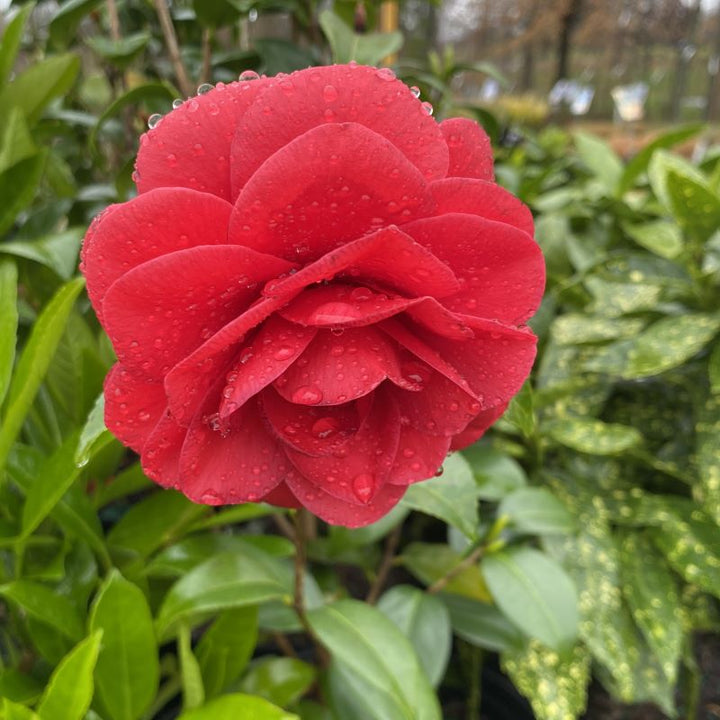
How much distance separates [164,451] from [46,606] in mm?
288

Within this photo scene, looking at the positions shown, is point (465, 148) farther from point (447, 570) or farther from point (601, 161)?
point (601, 161)

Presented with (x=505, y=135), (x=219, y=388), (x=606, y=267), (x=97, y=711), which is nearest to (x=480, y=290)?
(x=219, y=388)

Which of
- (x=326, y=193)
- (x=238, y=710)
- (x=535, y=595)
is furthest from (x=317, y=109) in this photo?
(x=535, y=595)

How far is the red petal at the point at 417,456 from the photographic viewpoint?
0.42 metres

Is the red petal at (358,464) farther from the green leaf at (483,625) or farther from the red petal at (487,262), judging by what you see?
the green leaf at (483,625)

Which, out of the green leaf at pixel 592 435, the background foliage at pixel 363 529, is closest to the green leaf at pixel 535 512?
the background foliage at pixel 363 529

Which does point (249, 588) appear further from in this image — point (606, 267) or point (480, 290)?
point (606, 267)

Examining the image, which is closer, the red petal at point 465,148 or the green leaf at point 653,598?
the red petal at point 465,148

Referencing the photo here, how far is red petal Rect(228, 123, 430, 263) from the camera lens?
1.15 ft

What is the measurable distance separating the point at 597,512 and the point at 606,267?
1.41 ft

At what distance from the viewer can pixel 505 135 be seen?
230 centimetres

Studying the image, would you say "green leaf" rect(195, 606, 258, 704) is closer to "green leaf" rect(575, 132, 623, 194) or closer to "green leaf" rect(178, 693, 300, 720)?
"green leaf" rect(178, 693, 300, 720)

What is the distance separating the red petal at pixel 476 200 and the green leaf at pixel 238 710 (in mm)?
363

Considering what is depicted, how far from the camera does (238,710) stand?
1.66 feet
